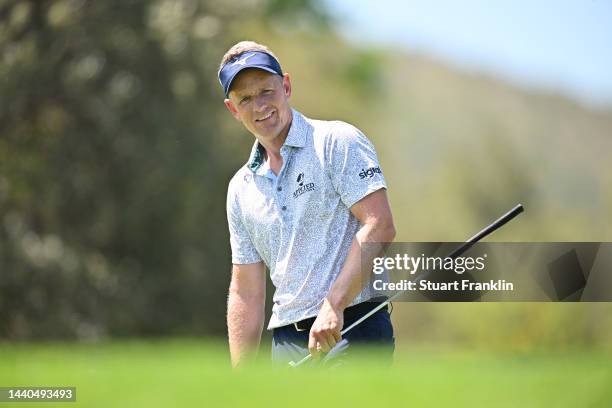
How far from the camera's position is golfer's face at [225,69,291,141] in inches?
177

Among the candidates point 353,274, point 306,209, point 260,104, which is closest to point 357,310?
point 353,274

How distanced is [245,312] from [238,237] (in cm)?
34

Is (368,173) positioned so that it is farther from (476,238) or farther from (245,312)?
(245,312)

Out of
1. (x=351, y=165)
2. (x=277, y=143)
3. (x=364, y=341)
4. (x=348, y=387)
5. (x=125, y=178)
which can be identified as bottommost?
(x=348, y=387)

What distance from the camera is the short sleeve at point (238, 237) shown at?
187 inches

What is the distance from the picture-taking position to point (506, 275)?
636cm

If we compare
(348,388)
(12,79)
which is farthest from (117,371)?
(12,79)

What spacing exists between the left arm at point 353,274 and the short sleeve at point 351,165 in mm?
39

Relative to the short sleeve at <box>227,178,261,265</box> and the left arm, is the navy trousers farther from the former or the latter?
the short sleeve at <box>227,178,261,265</box>

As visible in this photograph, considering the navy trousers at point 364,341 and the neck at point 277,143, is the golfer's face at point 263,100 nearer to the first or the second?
the neck at point 277,143

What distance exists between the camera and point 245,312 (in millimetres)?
4918

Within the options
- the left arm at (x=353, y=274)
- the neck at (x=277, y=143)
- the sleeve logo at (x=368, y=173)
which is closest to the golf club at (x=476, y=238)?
the left arm at (x=353, y=274)

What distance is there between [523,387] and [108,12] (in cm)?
1483

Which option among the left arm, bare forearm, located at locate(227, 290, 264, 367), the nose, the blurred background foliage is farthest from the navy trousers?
the blurred background foliage
